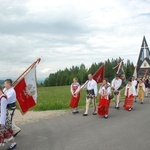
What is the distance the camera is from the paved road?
292 inches

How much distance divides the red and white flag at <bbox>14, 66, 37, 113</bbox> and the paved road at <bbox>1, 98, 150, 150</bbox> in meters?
0.87

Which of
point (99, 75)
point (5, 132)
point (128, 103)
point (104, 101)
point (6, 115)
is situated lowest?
point (128, 103)

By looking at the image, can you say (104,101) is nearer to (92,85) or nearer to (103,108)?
(103,108)

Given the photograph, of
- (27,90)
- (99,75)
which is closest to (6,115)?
(27,90)

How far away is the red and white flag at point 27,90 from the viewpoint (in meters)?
9.22

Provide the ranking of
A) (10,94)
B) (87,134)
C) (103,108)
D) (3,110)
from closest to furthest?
(3,110) < (10,94) < (87,134) < (103,108)

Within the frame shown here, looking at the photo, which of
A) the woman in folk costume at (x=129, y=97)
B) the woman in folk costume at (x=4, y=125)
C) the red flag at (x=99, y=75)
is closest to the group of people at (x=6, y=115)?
the woman in folk costume at (x=4, y=125)

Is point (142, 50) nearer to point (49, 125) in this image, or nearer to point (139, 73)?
point (139, 73)

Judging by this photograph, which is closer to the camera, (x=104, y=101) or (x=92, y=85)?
(x=104, y=101)

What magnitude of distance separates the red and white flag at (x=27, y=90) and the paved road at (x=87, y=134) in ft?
2.84

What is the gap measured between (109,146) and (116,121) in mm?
3791

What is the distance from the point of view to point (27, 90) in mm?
9500

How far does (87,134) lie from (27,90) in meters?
2.46

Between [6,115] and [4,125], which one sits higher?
[6,115]
